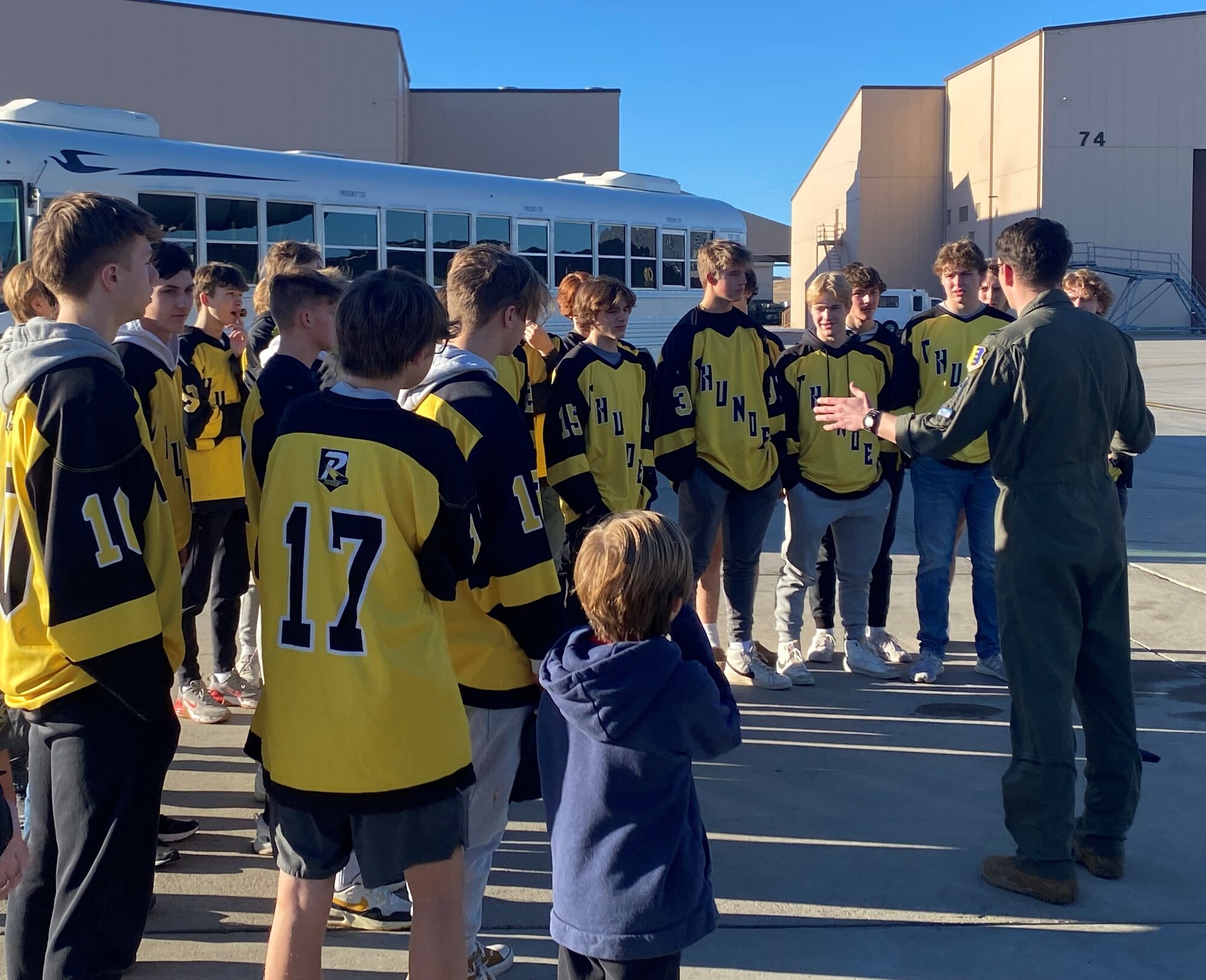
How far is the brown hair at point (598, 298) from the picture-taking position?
546 centimetres

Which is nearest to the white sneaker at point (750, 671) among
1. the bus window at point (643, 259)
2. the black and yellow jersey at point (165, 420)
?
the black and yellow jersey at point (165, 420)

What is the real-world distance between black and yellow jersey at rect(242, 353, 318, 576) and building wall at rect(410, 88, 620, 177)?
41.2 meters

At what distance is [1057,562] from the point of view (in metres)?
3.68

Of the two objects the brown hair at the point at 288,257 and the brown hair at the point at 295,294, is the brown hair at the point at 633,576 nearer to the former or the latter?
the brown hair at the point at 295,294

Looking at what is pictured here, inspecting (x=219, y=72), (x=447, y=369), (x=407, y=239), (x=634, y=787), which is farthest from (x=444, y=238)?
(x=219, y=72)

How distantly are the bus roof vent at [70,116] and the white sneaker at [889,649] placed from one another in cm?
1031

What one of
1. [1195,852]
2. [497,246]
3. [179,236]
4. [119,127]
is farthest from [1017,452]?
[119,127]

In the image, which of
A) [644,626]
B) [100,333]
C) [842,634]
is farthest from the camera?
[842,634]

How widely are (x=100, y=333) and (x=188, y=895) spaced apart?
197 cm

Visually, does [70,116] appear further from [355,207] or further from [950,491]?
[950,491]

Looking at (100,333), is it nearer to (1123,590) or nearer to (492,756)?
(492,756)

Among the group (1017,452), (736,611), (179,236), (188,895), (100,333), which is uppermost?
(179,236)

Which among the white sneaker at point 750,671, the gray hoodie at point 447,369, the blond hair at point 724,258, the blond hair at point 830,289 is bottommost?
the white sneaker at point 750,671

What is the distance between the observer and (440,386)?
2973 mm
